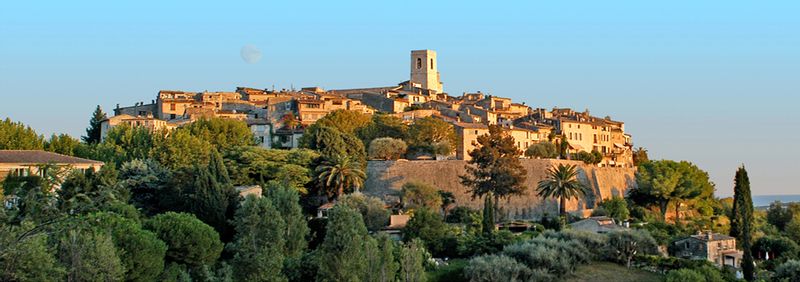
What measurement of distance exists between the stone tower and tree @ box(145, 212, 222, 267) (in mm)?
79182

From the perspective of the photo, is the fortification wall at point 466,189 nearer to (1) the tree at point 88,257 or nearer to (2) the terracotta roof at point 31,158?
(2) the terracotta roof at point 31,158

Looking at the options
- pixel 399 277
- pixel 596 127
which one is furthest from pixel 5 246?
pixel 596 127

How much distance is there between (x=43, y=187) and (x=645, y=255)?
34979mm

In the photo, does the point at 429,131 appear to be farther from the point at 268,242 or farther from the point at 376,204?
the point at 268,242

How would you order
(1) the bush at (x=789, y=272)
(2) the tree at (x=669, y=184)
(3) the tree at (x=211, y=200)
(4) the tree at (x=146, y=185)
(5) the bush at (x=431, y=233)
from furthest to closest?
1. (2) the tree at (x=669, y=184)
2. (4) the tree at (x=146, y=185)
3. (5) the bush at (x=431, y=233)
4. (3) the tree at (x=211, y=200)
5. (1) the bush at (x=789, y=272)

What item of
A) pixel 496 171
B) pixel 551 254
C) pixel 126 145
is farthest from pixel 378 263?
pixel 126 145

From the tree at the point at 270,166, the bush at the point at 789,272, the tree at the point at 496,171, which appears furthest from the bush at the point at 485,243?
the tree at the point at 270,166

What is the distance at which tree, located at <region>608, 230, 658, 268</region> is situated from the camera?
46219mm

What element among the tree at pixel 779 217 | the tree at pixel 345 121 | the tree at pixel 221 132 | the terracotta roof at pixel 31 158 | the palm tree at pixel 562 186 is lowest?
the tree at pixel 779 217

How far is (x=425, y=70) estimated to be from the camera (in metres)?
117

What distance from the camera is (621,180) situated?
67938 millimetres

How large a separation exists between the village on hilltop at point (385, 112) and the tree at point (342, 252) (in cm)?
4184

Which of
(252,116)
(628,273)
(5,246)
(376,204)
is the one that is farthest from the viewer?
(252,116)

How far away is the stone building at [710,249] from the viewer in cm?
4950
